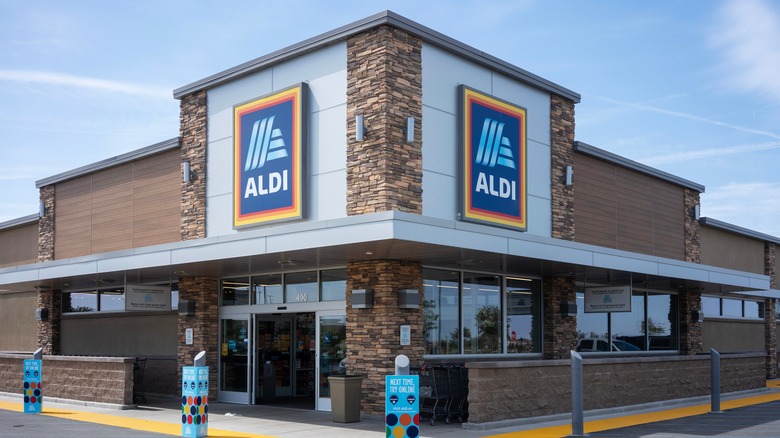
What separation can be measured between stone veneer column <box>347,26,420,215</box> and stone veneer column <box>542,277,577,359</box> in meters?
5.95

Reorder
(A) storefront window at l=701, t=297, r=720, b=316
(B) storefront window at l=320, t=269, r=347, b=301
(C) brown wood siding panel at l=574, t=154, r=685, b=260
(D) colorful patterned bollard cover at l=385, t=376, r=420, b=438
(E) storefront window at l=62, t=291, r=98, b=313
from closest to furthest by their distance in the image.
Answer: (D) colorful patterned bollard cover at l=385, t=376, r=420, b=438 < (B) storefront window at l=320, t=269, r=347, b=301 < (C) brown wood siding panel at l=574, t=154, r=685, b=260 < (E) storefront window at l=62, t=291, r=98, b=313 < (A) storefront window at l=701, t=297, r=720, b=316

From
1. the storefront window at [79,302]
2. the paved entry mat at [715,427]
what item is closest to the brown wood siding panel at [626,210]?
the paved entry mat at [715,427]

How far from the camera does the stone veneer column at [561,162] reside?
2125 cm

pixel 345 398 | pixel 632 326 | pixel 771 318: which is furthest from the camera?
pixel 771 318

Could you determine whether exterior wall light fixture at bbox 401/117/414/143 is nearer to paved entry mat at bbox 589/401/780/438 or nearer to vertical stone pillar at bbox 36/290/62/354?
paved entry mat at bbox 589/401/780/438

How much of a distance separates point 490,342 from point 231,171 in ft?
24.0

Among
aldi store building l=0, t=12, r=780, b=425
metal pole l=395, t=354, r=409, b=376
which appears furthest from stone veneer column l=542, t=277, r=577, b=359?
metal pole l=395, t=354, r=409, b=376

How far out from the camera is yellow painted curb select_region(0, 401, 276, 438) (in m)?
15.1

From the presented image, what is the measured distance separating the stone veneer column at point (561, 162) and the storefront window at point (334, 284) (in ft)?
18.4

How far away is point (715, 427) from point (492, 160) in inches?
281

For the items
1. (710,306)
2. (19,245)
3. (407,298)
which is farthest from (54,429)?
(710,306)

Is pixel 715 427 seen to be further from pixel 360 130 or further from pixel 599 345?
pixel 360 130

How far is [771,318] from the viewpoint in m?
32.4

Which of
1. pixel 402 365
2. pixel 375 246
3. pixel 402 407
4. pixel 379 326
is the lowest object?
pixel 402 407
